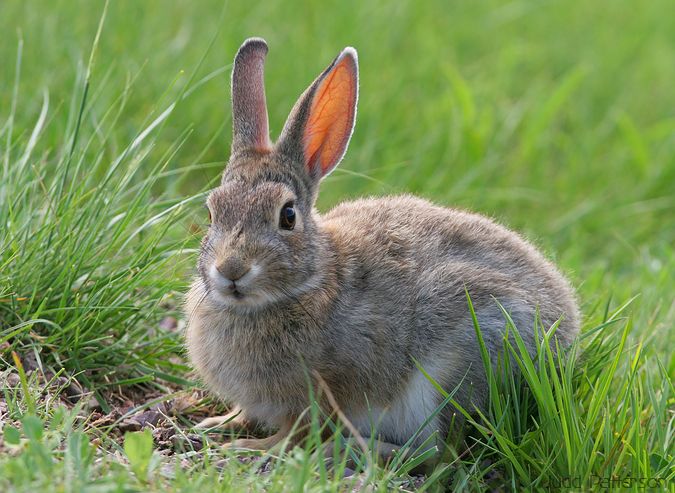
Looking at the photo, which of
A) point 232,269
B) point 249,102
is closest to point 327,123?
point 249,102

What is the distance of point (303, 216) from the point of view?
15.8 feet

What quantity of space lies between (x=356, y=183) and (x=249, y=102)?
2.28 meters

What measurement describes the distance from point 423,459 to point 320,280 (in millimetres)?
913

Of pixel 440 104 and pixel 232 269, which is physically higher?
pixel 440 104

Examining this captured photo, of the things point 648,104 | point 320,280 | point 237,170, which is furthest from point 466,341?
point 648,104

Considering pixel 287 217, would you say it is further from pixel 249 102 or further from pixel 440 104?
pixel 440 104

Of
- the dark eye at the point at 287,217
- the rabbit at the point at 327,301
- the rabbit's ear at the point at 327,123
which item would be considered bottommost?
the rabbit at the point at 327,301

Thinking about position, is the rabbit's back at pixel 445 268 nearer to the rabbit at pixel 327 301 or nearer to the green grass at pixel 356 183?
the rabbit at pixel 327 301

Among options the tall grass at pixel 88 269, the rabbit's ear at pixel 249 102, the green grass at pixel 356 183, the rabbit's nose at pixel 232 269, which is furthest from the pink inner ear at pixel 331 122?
the rabbit's nose at pixel 232 269

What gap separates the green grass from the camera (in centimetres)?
432

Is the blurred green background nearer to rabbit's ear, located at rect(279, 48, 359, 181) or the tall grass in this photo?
the tall grass

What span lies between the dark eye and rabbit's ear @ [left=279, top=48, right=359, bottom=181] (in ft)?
1.01

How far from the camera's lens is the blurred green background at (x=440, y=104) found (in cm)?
684

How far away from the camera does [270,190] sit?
184 inches
